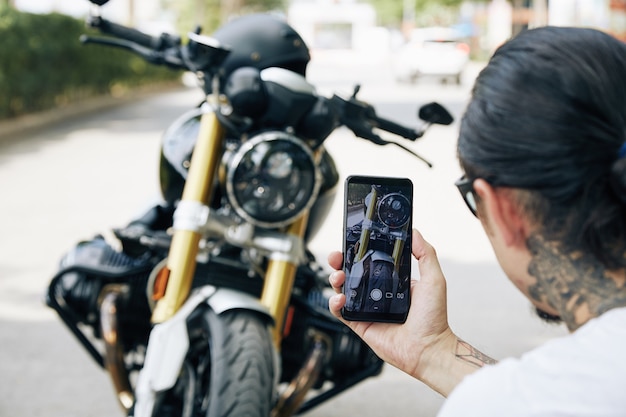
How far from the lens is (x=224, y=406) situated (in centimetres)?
271

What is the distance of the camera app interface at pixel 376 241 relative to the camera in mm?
1846

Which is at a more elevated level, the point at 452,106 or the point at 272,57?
the point at 272,57

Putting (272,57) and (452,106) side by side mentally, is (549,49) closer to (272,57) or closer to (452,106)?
Result: (272,57)

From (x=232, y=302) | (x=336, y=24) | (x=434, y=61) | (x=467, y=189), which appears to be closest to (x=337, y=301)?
(x=467, y=189)

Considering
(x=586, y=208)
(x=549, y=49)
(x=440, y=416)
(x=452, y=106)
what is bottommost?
(x=452, y=106)

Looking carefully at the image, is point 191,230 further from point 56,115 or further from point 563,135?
point 56,115

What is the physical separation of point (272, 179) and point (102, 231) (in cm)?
484

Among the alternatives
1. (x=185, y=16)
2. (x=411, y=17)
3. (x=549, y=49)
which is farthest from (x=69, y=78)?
(x=411, y=17)

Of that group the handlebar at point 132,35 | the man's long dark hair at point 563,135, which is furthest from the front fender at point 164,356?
the man's long dark hair at point 563,135

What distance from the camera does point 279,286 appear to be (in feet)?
10.3

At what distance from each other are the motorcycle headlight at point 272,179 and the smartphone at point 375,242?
46.7 inches

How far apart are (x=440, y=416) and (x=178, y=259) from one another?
5.98 feet

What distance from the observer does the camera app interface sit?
1.85 meters

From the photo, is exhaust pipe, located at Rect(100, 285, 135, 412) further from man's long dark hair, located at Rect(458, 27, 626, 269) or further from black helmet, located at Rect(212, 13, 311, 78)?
man's long dark hair, located at Rect(458, 27, 626, 269)
